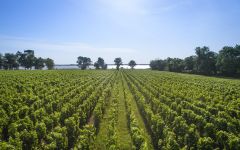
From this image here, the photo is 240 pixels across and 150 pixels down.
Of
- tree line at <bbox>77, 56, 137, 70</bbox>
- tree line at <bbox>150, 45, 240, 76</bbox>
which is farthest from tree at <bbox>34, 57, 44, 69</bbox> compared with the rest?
tree line at <bbox>150, 45, 240, 76</bbox>

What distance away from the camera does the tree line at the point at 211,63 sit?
74312mm

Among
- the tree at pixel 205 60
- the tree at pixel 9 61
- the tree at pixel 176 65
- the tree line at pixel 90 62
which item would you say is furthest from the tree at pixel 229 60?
the tree at pixel 9 61

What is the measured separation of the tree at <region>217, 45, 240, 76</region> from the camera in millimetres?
73938

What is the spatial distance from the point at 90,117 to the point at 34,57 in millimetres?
116209

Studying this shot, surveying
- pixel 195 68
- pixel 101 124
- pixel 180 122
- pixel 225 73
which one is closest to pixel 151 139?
pixel 180 122

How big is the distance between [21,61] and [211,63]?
96446 mm

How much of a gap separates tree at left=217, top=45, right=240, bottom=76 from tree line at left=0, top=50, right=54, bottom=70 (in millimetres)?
96379

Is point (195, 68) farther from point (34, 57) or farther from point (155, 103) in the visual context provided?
point (34, 57)

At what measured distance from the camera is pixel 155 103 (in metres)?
22.8

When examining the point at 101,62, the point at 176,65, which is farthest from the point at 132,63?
the point at 176,65

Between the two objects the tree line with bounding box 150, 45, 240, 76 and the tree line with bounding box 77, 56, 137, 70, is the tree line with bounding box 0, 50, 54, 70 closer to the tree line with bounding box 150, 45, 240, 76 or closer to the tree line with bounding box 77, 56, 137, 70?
the tree line with bounding box 77, 56, 137, 70

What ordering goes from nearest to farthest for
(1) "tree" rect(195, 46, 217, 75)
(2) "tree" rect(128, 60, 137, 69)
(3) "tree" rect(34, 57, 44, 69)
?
1. (1) "tree" rect(195, 46, 217, 75)
2. (3) "tree" rect(34, 57, 44, 69)
3. (2) "tree" rect(128, 60, 137, 69)

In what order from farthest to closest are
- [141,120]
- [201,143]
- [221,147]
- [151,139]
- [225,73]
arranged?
1. [225,73]
2. [141,120]
3. [151,139]
4. [221,147]
5. [201,143]

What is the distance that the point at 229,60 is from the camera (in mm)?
73812
